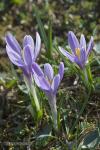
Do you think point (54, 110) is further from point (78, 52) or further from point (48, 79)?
point (78, 52)

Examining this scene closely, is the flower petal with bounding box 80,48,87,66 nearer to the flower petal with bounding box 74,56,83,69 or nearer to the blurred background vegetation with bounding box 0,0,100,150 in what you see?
the flower petal with bounding box 74,56,83,69

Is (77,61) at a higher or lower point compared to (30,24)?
lower

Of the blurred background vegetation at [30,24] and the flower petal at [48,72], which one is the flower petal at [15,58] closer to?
the flower petal at [48,72]

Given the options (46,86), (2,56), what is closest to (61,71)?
(46,86)

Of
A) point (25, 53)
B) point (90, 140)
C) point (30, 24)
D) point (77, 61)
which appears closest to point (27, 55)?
point (25, 53)

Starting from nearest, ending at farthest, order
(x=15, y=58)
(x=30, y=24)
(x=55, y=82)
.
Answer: (x=55, y=82) → (x=15, y=58) → (x=30, y=24)

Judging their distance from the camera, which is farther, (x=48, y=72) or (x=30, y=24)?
(x=30, y=24)

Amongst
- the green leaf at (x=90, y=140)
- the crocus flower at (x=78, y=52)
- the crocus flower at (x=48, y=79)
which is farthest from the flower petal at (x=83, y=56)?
the green leaf at (x=90, y=140)

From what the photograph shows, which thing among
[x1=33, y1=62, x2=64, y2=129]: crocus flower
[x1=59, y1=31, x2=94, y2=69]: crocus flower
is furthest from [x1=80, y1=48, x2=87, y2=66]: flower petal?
[x1=33, y1=62, x2=64, y2=129]: crocus flower
